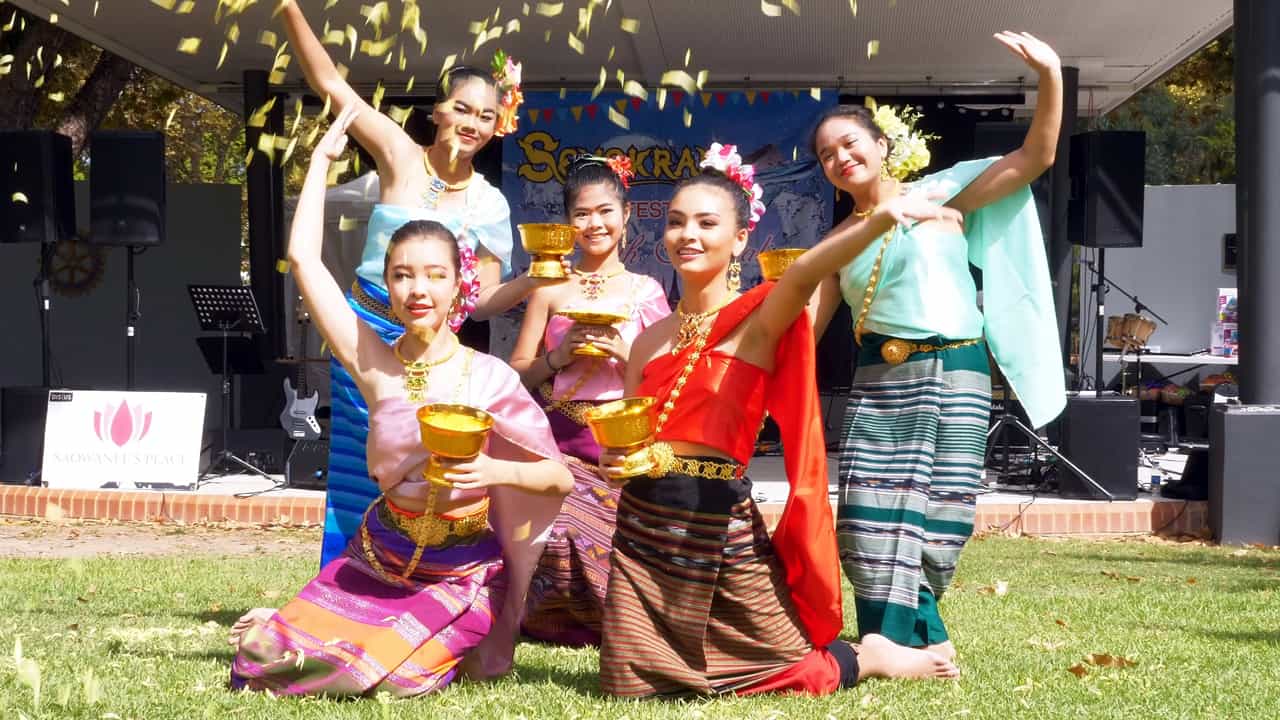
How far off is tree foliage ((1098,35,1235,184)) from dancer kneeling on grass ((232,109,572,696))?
54.8 feet

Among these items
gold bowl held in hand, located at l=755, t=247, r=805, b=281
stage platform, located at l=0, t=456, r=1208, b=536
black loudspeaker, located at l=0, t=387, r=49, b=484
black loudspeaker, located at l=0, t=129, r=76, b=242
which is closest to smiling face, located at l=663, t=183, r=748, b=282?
gold bowl held in hand, located at l=755, t=247, r=805, b=281

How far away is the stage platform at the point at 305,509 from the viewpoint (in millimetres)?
8859

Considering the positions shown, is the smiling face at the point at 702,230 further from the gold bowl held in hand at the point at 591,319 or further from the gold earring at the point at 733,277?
the gold bowl held in hand at the point at 591,319

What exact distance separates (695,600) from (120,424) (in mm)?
6543

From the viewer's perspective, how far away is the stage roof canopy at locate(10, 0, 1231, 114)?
10852 millimetres

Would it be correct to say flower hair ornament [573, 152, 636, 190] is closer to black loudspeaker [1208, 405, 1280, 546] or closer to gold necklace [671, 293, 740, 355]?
gold necklace [671, 293, 740, 355]

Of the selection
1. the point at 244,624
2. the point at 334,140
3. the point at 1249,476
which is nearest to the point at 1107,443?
the point at 1249,476

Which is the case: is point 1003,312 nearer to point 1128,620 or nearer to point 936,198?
point 936,198

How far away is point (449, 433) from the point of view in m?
3.50

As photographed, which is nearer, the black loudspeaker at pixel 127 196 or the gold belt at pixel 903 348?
the gold belt at pixel 903 348

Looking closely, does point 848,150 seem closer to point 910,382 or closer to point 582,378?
point 910,382

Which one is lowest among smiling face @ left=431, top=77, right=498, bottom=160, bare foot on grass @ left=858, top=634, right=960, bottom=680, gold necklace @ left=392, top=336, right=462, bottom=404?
bare foot on grass @ left=858, top=634, right=960, bottom=680

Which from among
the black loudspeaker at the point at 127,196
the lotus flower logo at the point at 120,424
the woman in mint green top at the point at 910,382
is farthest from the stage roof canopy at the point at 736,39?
the woman in mint green top at the point at 910,382

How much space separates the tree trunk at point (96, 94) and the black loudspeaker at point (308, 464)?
680 centimetres
